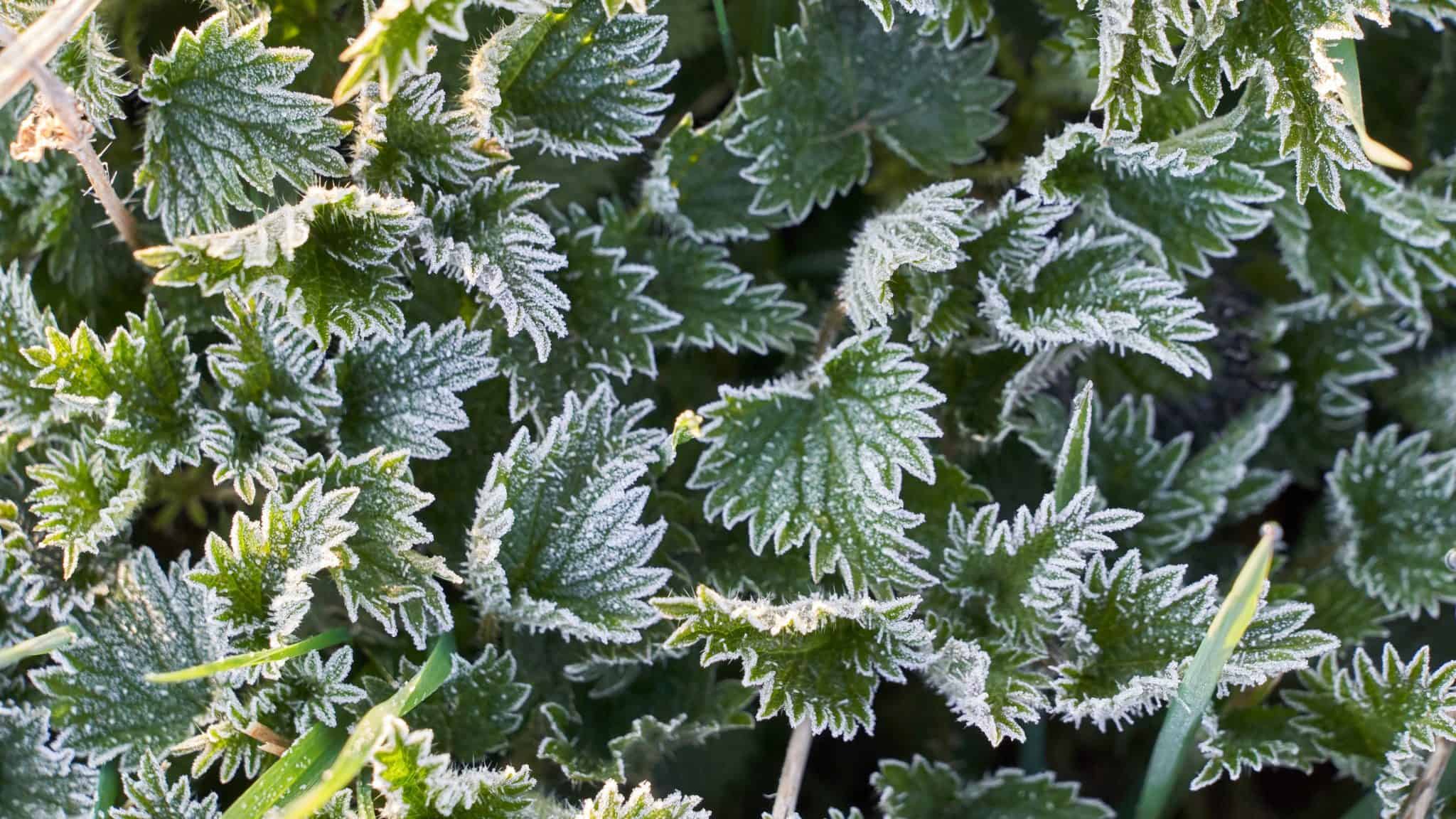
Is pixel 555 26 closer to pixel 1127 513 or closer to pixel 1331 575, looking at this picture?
pixel 1127 513

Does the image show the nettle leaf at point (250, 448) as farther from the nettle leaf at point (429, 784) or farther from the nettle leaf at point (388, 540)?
the nettle leaf at point (429, 784)

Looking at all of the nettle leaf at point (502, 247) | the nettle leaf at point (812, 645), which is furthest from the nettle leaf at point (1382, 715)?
the nettle leaf at point (502, 247)

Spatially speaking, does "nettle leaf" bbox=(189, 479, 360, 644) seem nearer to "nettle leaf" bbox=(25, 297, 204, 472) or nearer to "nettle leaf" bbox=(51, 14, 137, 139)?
"nettle leaf" bbox=(25, 297, 204, 472)

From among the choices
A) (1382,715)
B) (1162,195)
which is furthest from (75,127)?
(1382,715)

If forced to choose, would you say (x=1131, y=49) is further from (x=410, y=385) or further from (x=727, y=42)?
(x=410, y=385)

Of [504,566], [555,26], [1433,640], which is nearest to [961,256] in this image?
[555,26]

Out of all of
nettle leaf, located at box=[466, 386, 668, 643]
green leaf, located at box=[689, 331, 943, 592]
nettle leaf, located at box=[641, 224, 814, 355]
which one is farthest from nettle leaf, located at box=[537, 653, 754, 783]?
nettle leaf, located at box=[641, 224, 814, 355]
